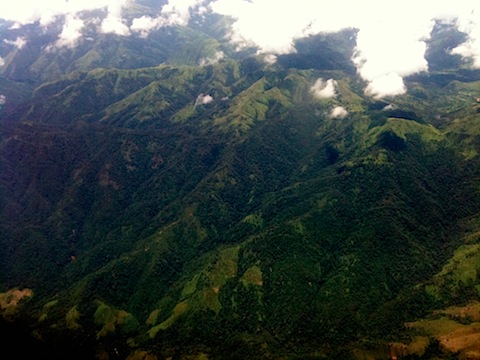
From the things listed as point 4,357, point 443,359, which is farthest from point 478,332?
point 4,357

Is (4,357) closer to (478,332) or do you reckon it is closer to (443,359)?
(443,359)

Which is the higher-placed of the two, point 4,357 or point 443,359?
point 4,357
